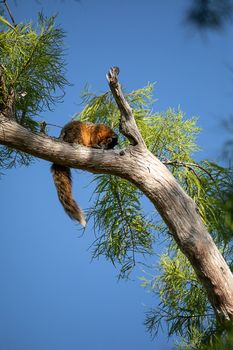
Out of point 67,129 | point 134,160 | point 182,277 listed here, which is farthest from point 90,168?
point 182,277

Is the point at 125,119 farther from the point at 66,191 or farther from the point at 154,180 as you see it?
the point at 66,191

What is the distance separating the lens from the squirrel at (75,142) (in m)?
3.43

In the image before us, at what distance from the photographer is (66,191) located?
139 inches

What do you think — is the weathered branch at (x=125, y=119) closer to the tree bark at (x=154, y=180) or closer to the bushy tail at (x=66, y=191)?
the tree bark at (x=154, y=180)

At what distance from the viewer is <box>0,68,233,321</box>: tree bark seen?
3027 mm

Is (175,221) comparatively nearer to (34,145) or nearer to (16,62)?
(34,145)

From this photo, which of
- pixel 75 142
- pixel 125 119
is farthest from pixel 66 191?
pixel 125 119

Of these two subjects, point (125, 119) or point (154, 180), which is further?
point (125, 119)

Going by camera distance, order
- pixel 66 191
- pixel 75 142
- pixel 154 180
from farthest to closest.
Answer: pixel 75 142 < pixel 66 191 < pixel 154 180

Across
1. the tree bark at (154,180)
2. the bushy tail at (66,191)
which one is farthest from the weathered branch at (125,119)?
the bushy tail at (66,191)

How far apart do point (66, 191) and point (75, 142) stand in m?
0.49

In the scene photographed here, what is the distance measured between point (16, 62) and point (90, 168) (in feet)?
3.85

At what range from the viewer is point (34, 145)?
132 inches

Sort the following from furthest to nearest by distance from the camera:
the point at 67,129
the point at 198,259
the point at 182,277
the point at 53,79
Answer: the point at 182,277 → the point at 53,79 → the point at 67,129 → the point at 198,259
